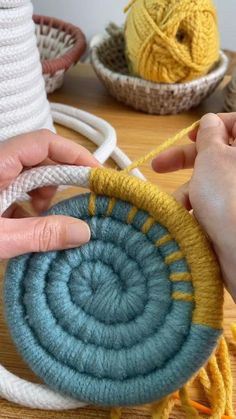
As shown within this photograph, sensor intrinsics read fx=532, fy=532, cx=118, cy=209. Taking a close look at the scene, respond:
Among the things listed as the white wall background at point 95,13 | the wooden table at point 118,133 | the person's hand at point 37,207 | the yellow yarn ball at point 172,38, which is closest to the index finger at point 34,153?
the person's hand at point 37,207

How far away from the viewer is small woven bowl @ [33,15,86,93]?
0.75 m

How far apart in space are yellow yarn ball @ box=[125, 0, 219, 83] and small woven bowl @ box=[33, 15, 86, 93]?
0.10 metres

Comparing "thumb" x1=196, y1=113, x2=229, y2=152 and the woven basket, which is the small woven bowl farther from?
"thumb" x1=196, y1=113, x2=229, y2=152

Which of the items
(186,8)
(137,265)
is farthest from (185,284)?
(186,8)

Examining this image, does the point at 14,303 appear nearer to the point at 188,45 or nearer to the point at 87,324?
the point at 87,324

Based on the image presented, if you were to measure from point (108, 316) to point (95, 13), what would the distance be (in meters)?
0.74

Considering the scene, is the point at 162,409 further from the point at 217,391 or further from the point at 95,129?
the point at 95,129

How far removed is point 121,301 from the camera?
0.38 meters

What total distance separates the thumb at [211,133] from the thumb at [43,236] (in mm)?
Result: 117

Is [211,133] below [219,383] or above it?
above

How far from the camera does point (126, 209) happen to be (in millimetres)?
392

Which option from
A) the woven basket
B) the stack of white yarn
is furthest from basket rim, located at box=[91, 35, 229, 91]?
the stack of white yarn

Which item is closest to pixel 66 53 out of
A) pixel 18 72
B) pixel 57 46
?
pixel 57 46

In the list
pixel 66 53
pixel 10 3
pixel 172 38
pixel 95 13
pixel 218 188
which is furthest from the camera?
pixel 95 13
